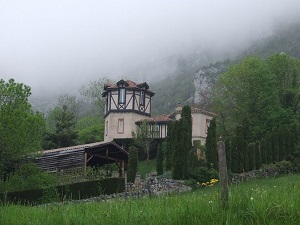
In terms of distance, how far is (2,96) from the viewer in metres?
27.2

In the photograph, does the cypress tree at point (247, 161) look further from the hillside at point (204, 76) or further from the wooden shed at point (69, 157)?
the hillside at point (204, 76)

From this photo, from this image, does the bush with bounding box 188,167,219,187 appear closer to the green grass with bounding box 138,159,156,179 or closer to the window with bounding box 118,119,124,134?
the green grass with bounding box 138,159,156,179

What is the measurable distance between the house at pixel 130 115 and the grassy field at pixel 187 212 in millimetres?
46312

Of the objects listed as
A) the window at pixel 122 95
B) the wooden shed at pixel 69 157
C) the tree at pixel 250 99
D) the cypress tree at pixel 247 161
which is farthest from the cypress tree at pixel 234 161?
the window at pixel 122 95

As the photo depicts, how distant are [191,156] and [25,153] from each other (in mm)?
13106

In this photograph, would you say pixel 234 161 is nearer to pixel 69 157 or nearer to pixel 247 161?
pixel 247 161

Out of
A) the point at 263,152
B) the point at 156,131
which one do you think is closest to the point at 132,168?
the point at 263,152

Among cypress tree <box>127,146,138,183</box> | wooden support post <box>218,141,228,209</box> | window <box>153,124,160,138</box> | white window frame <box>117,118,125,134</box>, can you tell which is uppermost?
white window frame <box>117,118,125,134</box>

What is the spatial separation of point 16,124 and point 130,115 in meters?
30.7

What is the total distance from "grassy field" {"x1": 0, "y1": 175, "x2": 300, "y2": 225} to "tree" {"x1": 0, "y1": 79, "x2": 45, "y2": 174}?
57.5ft

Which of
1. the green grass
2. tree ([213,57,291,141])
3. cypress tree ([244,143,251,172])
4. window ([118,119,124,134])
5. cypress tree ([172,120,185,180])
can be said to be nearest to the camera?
cypress tree ([172,120,185,180])

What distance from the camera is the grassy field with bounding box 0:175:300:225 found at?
6285 mm

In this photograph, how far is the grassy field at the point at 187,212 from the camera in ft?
20.6

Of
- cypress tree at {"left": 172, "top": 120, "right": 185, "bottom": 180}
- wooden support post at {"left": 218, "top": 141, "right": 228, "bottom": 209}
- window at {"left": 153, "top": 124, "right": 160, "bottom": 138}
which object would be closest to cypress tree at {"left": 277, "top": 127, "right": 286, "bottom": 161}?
cypress tree at {"left": 172, "top": 120, "right": 185, "bottom": 180}
